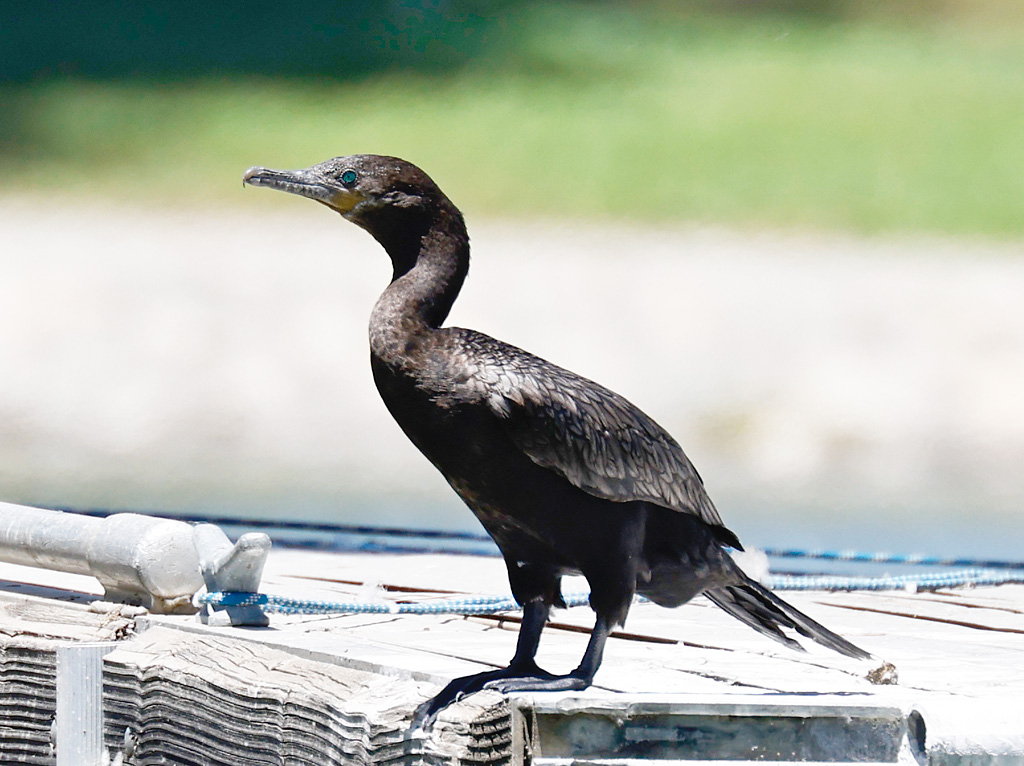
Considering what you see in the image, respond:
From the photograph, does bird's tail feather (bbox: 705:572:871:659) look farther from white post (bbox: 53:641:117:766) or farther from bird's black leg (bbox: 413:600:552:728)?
white post (bbox: 53:641:117:766)

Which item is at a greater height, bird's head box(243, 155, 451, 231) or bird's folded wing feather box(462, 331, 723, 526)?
bird's head box(243, 155, 451, 231)

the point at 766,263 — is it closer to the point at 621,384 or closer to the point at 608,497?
the point at 621,384

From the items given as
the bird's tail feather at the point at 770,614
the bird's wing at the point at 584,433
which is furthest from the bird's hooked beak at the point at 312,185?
the bird's tail feather at the point at 770,614

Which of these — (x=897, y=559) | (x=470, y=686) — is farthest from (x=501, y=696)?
(x=897, y=559)

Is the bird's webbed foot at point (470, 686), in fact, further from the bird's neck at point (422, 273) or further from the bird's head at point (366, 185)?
the bird's head at point (366, 185)

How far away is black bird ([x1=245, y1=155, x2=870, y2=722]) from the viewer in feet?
8.88

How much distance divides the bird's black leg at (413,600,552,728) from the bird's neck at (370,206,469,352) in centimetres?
63

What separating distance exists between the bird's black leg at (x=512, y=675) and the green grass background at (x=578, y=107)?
264 inches

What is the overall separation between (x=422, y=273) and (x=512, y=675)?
81 centimetres

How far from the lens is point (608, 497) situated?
2791 millimetres

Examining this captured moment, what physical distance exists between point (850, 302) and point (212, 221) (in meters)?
4.39

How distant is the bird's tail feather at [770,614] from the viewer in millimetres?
3107

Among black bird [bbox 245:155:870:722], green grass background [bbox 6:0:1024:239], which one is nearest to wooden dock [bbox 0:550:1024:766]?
black bird [bbox 245:155:870:722]

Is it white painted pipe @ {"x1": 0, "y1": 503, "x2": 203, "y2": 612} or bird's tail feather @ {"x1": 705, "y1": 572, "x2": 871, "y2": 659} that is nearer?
bird's tail feather @ {"x1": 705, "y1": 572, "x2": 871, "y2": 659}
